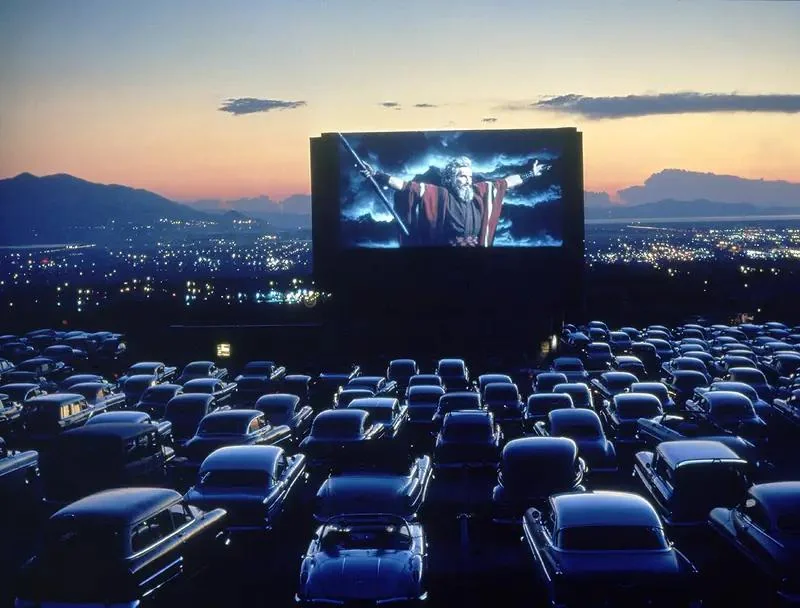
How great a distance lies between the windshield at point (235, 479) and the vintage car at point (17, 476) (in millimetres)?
3745

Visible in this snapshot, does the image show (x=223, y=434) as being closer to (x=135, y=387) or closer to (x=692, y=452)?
(x=692, y=452)

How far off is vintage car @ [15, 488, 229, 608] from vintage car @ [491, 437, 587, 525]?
175 inches

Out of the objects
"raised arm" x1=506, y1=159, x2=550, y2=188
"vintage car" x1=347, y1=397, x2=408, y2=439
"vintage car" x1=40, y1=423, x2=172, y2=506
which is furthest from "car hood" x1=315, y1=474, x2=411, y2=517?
"raised arm" x1=506, y1=159, x2=550, y2=188

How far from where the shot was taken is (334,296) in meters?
37.6

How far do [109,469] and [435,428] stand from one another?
713 centimetres

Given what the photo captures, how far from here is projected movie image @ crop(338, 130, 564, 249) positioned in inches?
1382

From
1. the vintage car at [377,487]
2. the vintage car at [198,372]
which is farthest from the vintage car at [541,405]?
the vintage car at [198,372]

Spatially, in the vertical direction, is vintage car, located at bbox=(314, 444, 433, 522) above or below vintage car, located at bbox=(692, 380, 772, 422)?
above

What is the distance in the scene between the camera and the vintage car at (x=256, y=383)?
24.1m

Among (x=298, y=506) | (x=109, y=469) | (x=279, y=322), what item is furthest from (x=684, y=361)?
(x=279, y=322)

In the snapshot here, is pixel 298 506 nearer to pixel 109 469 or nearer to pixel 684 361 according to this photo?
pixel 109 469

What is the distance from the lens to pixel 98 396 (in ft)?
71.8

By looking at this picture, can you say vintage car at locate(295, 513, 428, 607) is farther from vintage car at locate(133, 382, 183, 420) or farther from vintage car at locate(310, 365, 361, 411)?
vintage car at locate(310, 365, 361, 411)

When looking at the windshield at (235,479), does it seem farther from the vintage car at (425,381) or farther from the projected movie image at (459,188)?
the projected movie image at (459,188)
